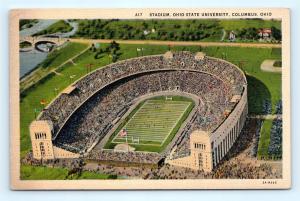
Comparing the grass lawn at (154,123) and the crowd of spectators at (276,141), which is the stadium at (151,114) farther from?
the crowd of spectators at (276,141)

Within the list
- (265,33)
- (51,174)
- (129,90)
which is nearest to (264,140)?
(265,33)

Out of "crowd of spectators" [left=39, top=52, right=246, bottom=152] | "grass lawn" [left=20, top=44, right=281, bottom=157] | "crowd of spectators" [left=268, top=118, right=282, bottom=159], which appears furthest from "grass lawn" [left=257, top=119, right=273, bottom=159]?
"crowd of spectators" [left=39, top=52, right=246, bottom=152]

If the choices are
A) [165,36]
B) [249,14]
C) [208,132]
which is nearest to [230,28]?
[249,14]

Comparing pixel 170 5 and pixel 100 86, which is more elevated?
pixel 170 5

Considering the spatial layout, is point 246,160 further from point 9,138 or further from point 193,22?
point 9,138

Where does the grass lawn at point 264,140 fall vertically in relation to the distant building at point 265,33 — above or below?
below

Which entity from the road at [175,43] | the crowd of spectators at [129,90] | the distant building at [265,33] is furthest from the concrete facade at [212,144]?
the distant building at [265,33]

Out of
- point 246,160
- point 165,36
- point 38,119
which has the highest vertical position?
point 165,36

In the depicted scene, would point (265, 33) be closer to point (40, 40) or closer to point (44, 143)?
point (40, 40)
